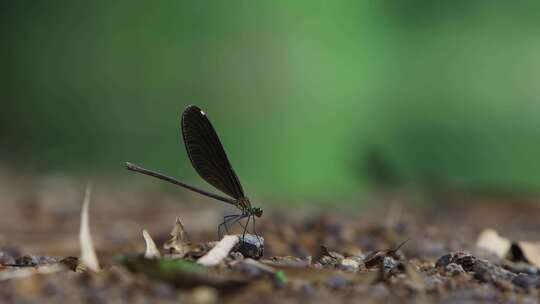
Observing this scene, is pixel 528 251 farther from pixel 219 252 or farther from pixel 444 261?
pixel 219 252

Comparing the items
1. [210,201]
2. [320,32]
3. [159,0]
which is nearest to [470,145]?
[320,32]

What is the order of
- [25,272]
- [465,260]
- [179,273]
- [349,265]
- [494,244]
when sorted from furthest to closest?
[494,244] < [465,260] < [349,265] < [25,272] < [179,273]

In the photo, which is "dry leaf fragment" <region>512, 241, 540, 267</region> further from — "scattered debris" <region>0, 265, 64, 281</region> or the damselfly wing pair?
"scattered debris" <region>0, 265, 64, 281</region>

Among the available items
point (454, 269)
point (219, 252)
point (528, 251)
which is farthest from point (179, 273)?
point (528, 251)

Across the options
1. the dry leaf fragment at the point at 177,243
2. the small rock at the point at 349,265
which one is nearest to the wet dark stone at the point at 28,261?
the dry leaf fragment at the point at 177,243

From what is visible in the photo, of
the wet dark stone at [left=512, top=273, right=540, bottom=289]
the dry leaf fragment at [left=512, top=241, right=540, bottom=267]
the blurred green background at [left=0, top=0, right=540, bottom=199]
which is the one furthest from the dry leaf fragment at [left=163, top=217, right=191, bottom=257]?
the blurred green background at [left=0, top=0, right=540, bottom=199]

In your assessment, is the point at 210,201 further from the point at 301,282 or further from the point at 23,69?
the point at 301,282
